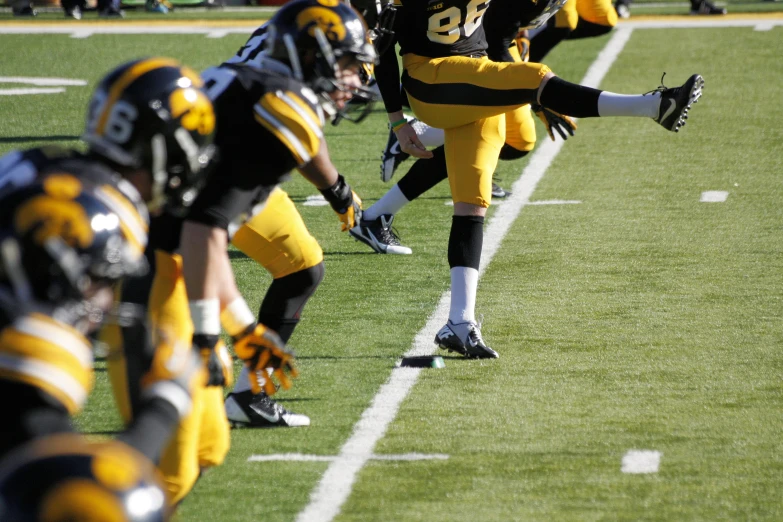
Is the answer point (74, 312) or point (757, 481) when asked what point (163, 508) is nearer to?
point (74, 312)

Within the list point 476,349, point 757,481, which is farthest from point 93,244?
point 476,349

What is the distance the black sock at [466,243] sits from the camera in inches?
187

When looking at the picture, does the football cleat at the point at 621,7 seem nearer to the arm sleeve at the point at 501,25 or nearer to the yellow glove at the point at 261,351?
the arm sleeve at the point at 501,25

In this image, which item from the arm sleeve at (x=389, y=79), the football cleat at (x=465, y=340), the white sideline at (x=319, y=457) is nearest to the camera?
the white sideline at (x=319, y=457)

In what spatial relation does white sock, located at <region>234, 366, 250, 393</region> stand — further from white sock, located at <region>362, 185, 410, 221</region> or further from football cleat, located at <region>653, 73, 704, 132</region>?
white sock, located at <region>362, 185, 410, 221</region>

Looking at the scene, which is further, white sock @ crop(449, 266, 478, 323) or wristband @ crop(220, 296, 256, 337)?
white sock @ crop(449, 266, 478, 323)

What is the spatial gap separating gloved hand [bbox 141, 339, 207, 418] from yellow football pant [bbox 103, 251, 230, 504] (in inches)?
9.3

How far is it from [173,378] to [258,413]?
5.48ft

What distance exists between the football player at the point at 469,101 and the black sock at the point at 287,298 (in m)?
0.88

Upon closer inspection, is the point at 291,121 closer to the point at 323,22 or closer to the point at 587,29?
the point at 323,22

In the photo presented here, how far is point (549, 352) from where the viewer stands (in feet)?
15.7

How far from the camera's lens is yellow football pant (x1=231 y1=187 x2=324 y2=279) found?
3805 millimetres

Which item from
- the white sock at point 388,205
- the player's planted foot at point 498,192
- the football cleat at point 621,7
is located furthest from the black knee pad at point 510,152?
the football cleat at point 621,7

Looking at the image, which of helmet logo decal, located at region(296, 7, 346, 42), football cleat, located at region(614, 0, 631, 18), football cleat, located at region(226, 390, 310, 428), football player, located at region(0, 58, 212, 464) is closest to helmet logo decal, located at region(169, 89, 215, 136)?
football player, located at region(0, 58, 212, 464)
